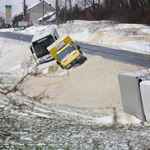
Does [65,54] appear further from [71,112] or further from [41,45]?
[71,112]

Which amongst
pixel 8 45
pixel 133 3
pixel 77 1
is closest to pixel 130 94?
pixel 8 45

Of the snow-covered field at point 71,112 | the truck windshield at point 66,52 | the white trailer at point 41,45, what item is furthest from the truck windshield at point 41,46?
the truck windshield at point 66,52

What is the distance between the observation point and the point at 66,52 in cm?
1806

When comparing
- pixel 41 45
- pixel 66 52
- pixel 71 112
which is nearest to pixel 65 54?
pixel 66 52

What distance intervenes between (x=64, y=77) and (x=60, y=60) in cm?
153

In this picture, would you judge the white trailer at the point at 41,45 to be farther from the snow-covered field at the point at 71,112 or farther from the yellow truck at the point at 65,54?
the yellow truck at the point at 65,54

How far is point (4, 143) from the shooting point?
605 cm

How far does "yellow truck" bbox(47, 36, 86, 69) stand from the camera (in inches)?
696

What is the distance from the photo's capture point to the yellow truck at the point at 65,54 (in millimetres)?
17672

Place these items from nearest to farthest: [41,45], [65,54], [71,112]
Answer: [71,112] → [65,54] → [41,45]

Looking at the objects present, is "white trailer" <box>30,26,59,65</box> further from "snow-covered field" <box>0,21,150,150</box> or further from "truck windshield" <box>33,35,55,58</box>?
"snow-covered field" <box>0,21,150,150</box>

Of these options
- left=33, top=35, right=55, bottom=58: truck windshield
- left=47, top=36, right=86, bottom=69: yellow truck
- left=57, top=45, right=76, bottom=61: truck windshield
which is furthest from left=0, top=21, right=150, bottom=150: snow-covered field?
left=33, top=35, right=55, bottom=58: truck windshield

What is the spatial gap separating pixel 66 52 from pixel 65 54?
173 millimetres

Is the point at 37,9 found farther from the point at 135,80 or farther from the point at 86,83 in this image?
the point at 135,80
